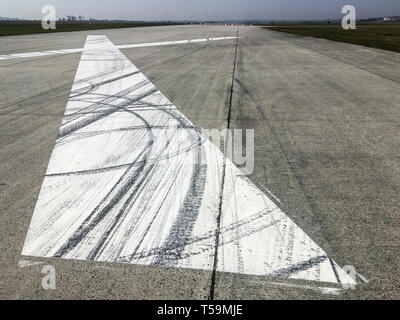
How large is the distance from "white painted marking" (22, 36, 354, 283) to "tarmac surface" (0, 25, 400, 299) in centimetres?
14

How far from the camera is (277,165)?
4.14 meters

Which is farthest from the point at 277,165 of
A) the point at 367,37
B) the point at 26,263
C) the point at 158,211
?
the point at 367,37

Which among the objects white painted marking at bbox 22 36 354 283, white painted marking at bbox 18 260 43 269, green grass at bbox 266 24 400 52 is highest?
green grass at bbox 266 24 400 52

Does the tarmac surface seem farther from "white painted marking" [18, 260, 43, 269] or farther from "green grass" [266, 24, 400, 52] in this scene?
"green grass" [266, 24, 400, 52]

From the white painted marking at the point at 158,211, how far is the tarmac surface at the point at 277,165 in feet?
0.46

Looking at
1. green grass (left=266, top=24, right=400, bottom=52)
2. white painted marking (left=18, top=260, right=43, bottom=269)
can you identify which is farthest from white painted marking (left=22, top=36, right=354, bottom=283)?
green grass (left=266, top=24, right=400, bottom=52)

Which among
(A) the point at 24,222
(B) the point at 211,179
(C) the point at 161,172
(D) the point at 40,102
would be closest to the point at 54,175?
(A) the point at 24,222

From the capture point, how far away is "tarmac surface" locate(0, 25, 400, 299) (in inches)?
91.8

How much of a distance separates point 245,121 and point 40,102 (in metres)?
5.11

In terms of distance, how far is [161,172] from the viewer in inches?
156

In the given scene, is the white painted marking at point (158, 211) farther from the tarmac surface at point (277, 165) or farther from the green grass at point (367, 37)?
the green grass at point (367, 37)

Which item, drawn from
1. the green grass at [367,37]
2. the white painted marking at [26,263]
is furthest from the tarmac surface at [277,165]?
the green grass at [367,37]

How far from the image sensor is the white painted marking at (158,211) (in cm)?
260

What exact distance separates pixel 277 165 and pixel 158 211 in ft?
6.25
